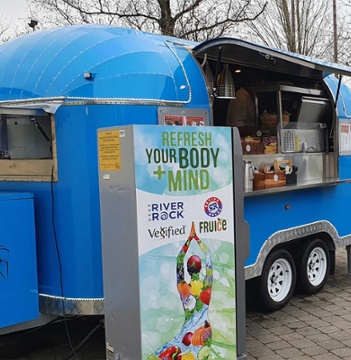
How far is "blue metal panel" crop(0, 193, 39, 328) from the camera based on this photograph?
11.9 feet

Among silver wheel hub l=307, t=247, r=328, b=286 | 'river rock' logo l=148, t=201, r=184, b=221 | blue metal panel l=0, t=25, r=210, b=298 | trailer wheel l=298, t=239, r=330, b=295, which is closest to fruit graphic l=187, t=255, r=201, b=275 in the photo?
'river rock' logo l=148, t=201, r=184, b=221

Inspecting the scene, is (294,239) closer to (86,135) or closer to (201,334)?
(201,334)

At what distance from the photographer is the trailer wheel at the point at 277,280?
5.14 metres

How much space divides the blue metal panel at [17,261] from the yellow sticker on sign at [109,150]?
869 mm

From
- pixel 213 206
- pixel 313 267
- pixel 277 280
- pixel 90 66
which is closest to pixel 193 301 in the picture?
pixel 213 206

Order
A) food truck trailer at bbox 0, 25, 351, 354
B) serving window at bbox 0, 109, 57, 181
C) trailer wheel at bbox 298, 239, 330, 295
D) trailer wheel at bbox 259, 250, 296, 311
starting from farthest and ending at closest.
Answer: trailer wheel at bbox 298, 239, 330, 295 < trailer wheel at bbox 259, 250, 296, 311 < serving window at bbox 0, 109, 57, 181 < food truck trailer at bbox 0, 25, 351, 354

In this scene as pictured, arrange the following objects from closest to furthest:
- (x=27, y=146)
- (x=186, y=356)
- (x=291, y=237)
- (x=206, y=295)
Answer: (x=186, y=356) → (x=206, y=295) → (x=27, y=146) → (x=291, y=237)

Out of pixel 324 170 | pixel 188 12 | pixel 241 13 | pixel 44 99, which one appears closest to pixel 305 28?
pixel 241 13

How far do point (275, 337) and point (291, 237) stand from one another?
1.19 meters

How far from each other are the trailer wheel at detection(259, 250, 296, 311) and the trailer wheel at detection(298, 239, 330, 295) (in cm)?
24

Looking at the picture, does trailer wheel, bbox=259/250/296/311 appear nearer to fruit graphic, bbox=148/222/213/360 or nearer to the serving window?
fruit graphic, bbox=148/222/213/360

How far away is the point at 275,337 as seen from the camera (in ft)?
15.3

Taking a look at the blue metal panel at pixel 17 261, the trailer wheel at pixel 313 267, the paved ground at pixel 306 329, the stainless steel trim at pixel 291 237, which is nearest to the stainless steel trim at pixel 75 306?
the blue metal panel at pixel 17 261

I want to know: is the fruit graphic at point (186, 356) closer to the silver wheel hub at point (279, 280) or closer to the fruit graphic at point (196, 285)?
the fruit graphic at point (196, 285)
